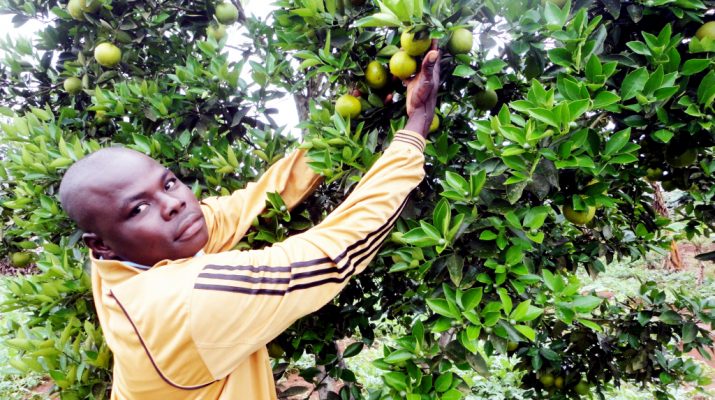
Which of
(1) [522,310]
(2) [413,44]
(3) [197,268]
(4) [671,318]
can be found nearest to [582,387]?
(4) [671,318]

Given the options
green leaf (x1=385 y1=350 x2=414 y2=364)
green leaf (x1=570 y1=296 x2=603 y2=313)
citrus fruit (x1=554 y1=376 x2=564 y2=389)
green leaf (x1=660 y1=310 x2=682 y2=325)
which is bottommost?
citrus fruit (x1=554 y1=376 x2=564 y2=389)

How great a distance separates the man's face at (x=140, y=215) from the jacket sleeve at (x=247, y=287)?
0.09 meters

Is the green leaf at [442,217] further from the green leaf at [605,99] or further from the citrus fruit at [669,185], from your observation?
the citrus fruit at [669,185]

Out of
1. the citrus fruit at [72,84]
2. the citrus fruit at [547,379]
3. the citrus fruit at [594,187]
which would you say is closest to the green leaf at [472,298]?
the citrus fruit at [594,187]

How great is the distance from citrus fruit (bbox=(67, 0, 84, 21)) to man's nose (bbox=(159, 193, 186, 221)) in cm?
150

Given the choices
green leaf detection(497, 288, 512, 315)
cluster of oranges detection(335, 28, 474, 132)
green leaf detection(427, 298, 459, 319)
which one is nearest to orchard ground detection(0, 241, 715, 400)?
green leaf detection(427, 298, 459, 319)

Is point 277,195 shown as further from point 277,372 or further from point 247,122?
point 277,372

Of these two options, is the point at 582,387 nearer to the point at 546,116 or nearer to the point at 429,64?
the point at 546,116

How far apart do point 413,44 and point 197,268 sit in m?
0.88

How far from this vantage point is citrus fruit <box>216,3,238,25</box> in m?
2.42

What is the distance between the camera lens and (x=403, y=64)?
4.91 feet

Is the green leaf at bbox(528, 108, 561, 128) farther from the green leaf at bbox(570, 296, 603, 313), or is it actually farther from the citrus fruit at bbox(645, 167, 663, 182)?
the citrus fruit at bbox(645, 167, 663, 182)

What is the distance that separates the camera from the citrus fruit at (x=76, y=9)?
229 cm

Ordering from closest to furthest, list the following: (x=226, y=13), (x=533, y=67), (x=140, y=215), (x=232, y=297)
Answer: (x=232, y=297) → (x=140, y=215) → (x=533, y=67) → (x=226, y=13)
